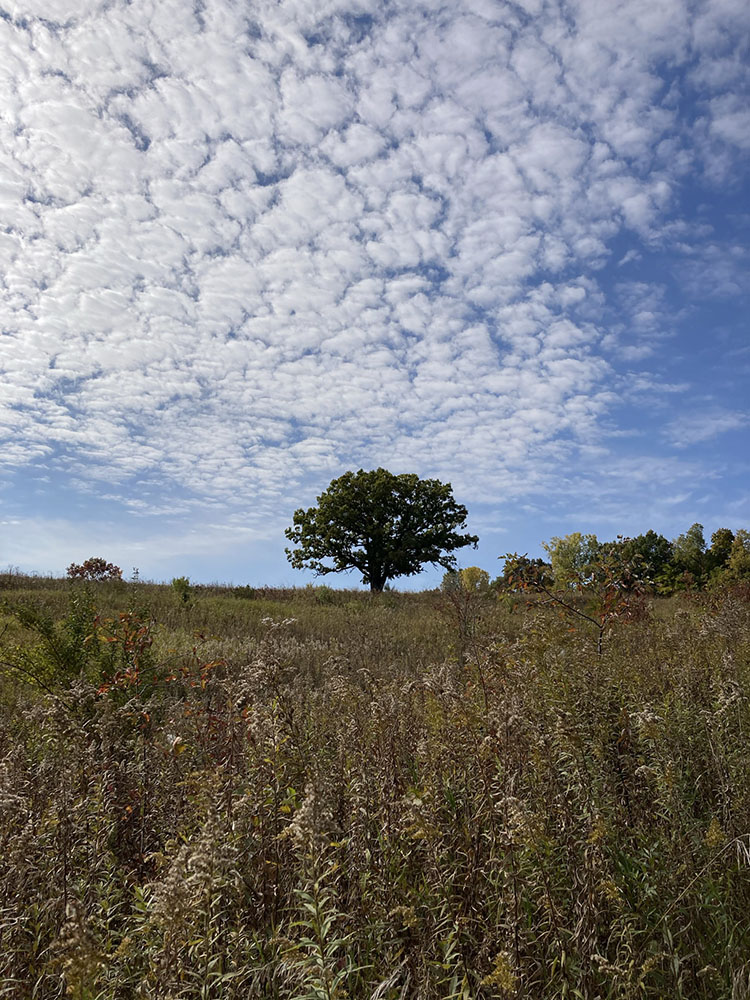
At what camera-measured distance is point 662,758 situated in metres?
3.77

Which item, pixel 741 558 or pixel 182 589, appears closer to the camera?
pixel 182 589

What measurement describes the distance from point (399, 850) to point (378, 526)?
39.7 m

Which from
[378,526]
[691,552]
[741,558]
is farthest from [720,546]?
[378,526]

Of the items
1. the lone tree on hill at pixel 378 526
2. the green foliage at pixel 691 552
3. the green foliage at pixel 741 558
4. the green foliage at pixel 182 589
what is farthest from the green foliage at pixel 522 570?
the green foliage at pixel 691 552

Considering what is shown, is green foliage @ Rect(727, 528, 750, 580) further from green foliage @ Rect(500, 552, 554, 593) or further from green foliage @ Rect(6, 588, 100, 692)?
green foliage @ Rect(6, 588, 100, 692)

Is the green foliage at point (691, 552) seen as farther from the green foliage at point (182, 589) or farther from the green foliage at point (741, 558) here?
the green foliage at point (182, 589)

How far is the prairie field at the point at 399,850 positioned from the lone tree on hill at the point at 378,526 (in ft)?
121

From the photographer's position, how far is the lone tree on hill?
42531 mm

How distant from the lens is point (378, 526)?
42.9 meters

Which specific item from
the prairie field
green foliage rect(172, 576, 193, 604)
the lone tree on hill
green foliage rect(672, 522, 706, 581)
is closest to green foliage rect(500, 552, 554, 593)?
the prairie field

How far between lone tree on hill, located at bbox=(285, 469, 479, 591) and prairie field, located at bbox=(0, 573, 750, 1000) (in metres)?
36.8

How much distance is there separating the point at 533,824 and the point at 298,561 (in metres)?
41.4

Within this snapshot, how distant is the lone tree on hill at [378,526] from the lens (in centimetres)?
4253

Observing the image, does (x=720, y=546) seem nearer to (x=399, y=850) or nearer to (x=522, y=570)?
(x=522, y=570)
